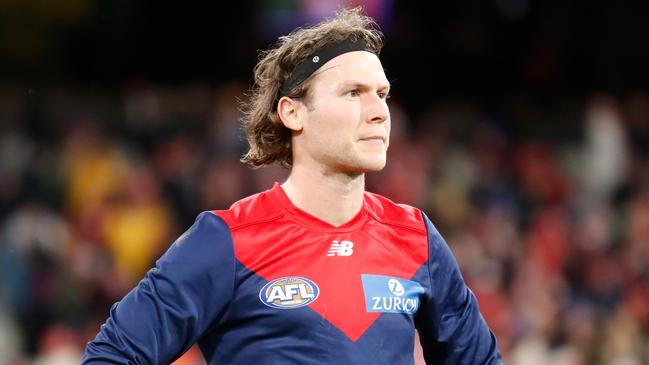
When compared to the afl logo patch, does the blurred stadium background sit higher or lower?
lower

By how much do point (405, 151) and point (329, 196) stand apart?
340 inches

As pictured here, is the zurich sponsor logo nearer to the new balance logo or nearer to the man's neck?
the new balance logo

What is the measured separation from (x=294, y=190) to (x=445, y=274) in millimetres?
524

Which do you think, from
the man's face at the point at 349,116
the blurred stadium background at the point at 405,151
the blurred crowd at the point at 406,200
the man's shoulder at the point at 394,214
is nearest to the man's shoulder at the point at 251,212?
the man's face at the point at 349,116

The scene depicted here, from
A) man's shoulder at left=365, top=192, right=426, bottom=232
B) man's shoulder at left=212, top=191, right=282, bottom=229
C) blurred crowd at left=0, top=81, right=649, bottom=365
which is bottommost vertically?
blurred crowd at left=0, top=81, right=649, bottom=365

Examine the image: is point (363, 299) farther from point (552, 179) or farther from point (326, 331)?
point (552, 179)

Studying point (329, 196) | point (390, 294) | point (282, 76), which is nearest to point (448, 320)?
point (390, 294)

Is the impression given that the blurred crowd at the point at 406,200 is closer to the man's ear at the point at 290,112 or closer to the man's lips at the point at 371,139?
the man's ear at the point at 290,112

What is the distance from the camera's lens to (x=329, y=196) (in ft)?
12.2

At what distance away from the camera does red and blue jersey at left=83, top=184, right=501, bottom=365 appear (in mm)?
3424

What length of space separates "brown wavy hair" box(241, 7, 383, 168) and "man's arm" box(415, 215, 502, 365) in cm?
56

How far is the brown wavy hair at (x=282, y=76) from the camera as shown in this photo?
3742 millimetres

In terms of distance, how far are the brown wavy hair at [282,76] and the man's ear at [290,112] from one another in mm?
25

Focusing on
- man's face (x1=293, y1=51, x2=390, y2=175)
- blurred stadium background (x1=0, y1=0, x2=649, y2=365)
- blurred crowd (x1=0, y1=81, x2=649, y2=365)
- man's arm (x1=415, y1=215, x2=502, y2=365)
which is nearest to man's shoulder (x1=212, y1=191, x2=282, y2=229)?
man's face (x1=293, y1=51, x2=390, y2=175)
